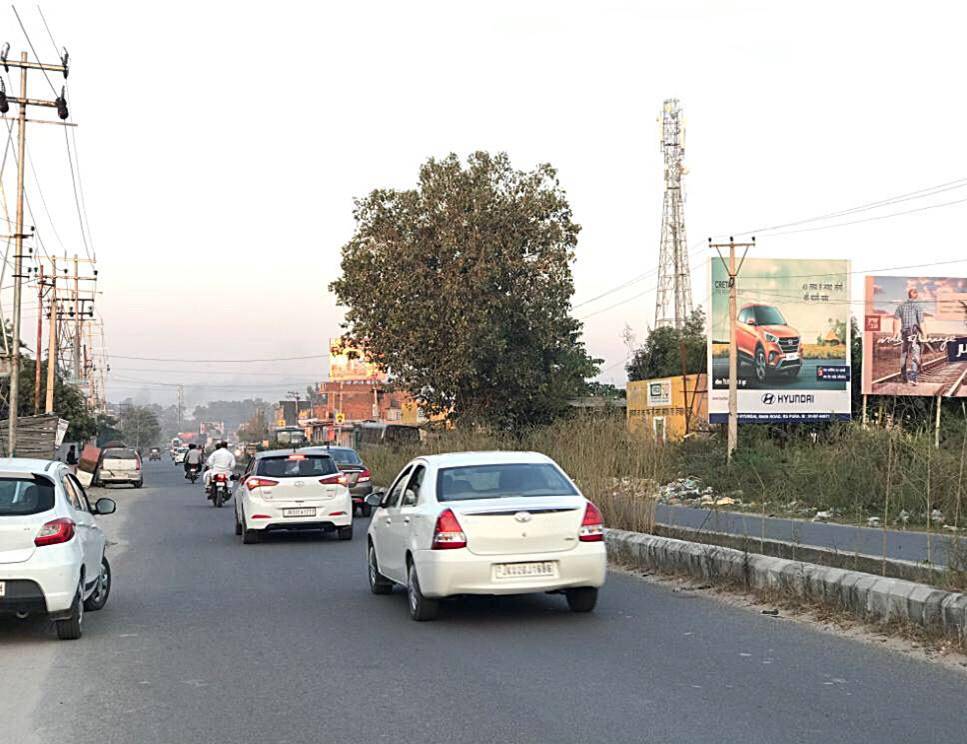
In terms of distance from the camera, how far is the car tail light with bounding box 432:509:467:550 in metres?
10.8

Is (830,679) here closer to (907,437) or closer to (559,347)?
(907,437)

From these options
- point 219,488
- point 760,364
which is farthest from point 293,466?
→ point 760,364

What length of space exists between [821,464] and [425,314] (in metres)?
20.4

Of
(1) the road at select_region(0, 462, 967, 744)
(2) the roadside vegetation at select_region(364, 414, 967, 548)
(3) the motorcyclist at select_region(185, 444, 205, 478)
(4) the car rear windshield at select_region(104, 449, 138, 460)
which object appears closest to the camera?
(1) the road at select_region(0, 462, 967, 744)

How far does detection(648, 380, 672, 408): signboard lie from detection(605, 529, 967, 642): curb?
1623 inches

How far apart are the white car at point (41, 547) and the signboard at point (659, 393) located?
155 ft

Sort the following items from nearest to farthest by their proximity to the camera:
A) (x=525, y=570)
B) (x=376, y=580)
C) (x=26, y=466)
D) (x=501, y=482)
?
(x=26, y=466), (x=525, y=570), (x=501, y=482), (x=376, y=580)

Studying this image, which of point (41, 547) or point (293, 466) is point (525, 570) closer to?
point (41, 547)

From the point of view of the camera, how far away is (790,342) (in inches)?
1785

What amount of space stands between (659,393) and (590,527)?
47249 mm

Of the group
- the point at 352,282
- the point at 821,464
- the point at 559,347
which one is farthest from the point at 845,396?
the point at 821,464

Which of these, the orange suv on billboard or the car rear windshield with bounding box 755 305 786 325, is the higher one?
the car rear windshield with bounding box 755 305 786 325

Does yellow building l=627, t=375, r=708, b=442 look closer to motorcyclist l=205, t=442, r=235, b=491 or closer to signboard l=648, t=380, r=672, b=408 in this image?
signboard l=648, t=380, r=672, b=408

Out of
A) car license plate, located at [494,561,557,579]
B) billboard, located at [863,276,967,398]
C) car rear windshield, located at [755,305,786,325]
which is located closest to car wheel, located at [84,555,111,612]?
car license plate, located at [494,561,557,579]
